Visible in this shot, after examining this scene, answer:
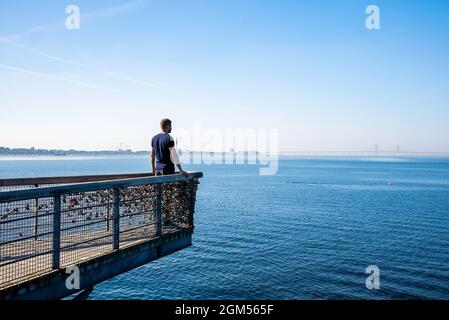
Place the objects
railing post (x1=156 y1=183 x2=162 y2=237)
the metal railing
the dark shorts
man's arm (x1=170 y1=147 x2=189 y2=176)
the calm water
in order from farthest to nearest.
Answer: the calm water < the dark shorts < man's arm (x1=170 y1=147 x2=189 y2=176) < railing post (x1=156 y1=183 x2=162 y2=237) < the metal railing

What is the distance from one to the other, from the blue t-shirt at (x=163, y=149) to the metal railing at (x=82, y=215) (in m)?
0.44

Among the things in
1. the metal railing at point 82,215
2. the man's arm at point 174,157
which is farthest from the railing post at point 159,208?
the man's arm at point 174,157

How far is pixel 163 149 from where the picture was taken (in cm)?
856

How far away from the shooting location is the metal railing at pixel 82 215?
17.7ft

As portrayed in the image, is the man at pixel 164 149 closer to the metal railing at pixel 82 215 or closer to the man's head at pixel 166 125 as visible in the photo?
the man's head at pixel 166 125

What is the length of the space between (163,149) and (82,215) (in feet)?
7.24

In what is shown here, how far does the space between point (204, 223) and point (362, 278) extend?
781 inches

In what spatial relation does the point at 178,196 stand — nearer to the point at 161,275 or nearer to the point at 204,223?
the point at 161,275

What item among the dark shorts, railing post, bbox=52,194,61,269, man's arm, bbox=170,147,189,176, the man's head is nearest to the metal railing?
railing post, bbox=52,194,61,269

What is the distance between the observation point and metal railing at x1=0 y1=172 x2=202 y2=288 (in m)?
5.40

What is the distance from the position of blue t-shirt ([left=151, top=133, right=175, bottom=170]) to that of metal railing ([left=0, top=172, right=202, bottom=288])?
1.45 ft

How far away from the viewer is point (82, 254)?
6.43 metres

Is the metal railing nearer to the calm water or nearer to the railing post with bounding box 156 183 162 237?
the railing post with bounding box 156 183 162 237
